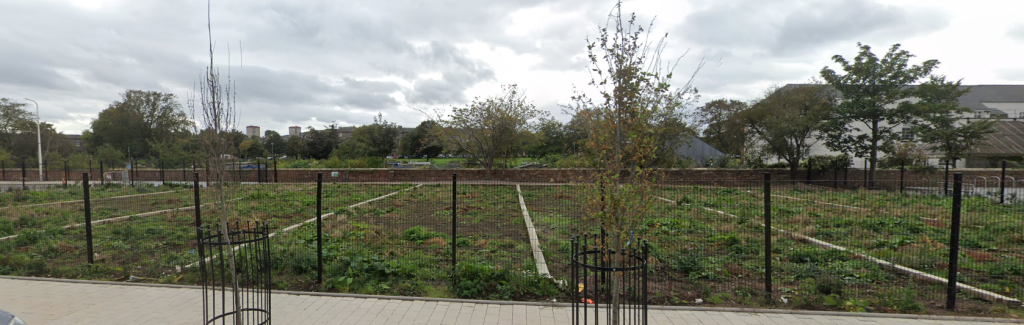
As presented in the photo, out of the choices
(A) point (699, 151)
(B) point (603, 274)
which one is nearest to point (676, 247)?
(B) point (603, 274)

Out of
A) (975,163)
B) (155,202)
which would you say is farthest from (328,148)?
(975,163)

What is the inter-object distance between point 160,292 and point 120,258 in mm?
2462

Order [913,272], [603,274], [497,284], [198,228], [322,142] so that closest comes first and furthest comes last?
1. [198,228]
2. [603,274]
3. [497,284]
4. [913,272]
5. [322,142]

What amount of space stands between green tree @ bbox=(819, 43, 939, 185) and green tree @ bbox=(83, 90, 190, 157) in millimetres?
54705

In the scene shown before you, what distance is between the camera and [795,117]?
2089 centimetres

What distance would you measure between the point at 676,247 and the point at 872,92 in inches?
761

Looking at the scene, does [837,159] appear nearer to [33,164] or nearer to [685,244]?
[685,244]

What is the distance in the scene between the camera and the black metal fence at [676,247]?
5.13 metres

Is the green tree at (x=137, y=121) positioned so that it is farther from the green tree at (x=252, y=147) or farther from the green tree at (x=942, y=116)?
the green tree at (x=942, y=116)

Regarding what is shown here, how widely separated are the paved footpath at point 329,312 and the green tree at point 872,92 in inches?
752

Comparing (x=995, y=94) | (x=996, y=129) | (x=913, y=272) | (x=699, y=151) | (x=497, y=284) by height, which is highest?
(x=995, y=94)

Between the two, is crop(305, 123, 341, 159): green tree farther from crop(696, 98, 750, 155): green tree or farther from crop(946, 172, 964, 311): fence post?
crop(946, 172, 964, 311): fence post

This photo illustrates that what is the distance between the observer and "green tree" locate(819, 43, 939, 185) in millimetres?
19109

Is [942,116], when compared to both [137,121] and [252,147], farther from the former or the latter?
[137,121]
